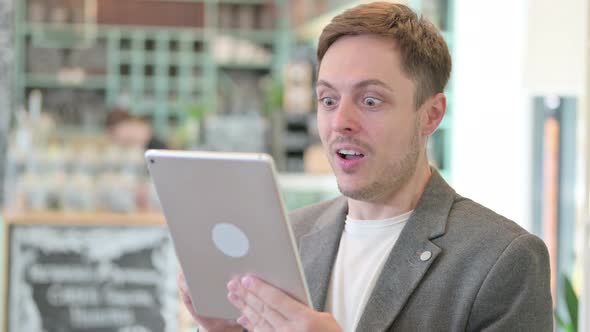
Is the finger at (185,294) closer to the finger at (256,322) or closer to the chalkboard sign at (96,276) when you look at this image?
the finger at (256,322)

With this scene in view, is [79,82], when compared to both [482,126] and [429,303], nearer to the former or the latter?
[482,126]

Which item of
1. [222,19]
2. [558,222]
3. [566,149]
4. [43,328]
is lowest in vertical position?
[43,328]

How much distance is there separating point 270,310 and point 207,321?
26 cm

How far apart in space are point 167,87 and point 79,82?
35.4 inches

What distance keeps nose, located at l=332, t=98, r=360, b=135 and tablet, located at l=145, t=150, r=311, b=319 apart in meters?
0.23

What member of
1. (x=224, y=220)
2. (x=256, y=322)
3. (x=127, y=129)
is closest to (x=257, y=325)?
(x=256, y=322)

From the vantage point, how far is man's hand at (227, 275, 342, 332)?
4.62ft

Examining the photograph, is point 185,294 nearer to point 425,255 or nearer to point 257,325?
point 257,325

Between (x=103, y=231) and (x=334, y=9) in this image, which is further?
(x=334, y=9)

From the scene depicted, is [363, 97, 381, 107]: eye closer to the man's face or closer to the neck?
the man's face

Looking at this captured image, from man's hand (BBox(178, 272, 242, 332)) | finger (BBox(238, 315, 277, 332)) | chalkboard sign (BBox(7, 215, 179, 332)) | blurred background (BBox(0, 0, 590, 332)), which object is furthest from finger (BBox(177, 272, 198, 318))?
chalkboard sign (BBox(7, 215, 179, 332))

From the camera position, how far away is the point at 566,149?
5.32m

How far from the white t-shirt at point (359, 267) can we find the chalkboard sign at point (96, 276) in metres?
2.76

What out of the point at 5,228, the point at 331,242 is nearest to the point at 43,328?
the point at 5,228
